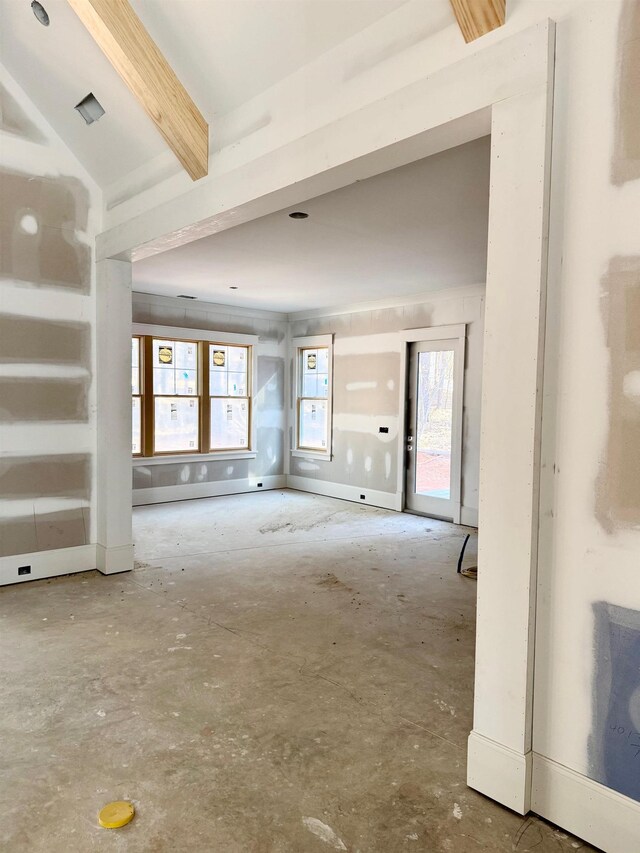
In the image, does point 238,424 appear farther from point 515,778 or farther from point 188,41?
point 515,778

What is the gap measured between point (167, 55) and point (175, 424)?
5.21 meters

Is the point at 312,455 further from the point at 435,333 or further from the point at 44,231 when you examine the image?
the point at 44,231

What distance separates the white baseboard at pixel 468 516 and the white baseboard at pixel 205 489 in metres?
3.32

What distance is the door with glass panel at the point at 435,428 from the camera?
6.65 metres

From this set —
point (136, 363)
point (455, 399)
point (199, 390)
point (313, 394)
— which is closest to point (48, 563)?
point (136, 363)

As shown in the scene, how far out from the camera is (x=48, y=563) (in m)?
4.48

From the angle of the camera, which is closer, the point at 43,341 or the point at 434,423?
the point at 43,341

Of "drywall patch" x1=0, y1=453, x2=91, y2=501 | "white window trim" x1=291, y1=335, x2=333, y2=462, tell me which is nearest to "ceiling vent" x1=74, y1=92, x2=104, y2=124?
"drywall patch" x1=0, y1=453, x2=91, y2=501

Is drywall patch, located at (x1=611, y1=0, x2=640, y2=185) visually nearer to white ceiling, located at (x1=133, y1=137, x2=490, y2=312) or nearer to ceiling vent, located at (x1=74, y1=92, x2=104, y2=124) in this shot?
white ceiling, located at (x1=133, y1=137, x2=490, y2=312)

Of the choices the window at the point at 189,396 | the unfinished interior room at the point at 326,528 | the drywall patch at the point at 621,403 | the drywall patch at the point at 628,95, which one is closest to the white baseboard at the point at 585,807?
the unfinished interior room at the point at 326,528

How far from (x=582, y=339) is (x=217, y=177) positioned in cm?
239

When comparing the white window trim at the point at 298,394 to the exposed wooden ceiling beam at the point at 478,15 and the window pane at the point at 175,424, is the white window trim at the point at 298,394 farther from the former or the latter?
the exposed wooden ceiling beam at the point at 478,15

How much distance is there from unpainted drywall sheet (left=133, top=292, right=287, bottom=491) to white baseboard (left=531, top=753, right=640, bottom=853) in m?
6.24

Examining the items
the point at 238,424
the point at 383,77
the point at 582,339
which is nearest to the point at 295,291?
the point at 238,424
